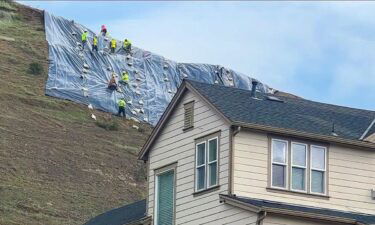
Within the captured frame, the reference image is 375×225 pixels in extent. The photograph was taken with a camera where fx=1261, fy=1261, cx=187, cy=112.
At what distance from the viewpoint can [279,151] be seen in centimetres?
3622

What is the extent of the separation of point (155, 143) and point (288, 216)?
7.26m

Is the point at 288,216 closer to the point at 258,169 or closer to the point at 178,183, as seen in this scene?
the point at 258,169

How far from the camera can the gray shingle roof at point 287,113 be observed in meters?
36.8

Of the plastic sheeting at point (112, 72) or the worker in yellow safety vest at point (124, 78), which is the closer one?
the plastic sheeting at point (112, 72)

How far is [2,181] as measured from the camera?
74.6 m

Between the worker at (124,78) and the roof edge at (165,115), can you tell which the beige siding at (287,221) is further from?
the worker at (124,78)

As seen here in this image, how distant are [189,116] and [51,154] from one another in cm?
4597

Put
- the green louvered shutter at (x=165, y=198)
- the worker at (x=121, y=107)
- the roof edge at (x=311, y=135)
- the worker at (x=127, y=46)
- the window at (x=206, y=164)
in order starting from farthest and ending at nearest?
1. the worker at (x=127, y=46)
2. the worker at (x=121, y=107)
3. the green louvered shutter at (x=165, y=198)
4. the window at (x=206, y=164)
5. the roof edge at (x=311, y=135)

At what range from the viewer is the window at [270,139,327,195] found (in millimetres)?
35969

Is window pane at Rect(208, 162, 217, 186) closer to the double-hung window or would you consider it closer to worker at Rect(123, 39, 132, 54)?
the double-hung window

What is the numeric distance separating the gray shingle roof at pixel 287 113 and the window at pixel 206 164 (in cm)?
110

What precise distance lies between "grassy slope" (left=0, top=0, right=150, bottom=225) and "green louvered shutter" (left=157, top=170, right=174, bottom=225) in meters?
27.2

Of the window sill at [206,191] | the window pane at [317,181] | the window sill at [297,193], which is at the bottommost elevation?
the window sill at [297,193]

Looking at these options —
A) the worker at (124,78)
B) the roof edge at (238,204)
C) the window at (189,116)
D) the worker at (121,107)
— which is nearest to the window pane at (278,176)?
the roof edge at (238,204)
